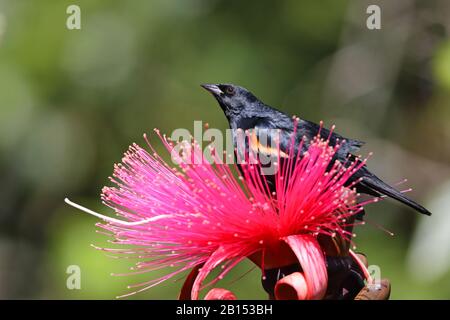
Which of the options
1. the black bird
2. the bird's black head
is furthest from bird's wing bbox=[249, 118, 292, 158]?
the bird's black head

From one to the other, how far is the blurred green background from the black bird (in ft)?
7.71

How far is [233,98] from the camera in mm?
2795

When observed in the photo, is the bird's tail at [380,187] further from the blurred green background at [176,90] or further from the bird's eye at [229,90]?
the blurred green background at [176,90]

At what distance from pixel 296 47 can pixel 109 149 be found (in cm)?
167

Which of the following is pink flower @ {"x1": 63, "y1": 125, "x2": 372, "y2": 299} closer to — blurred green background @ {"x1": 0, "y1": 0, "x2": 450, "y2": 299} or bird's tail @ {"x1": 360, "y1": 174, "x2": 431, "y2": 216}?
bird's tail @ {"x1": 360, "y1": 174, "x2": 431, "y2": 216}

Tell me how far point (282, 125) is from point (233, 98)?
32 cm

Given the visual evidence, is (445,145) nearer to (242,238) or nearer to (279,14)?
(279,14)

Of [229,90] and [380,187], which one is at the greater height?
[229,90]

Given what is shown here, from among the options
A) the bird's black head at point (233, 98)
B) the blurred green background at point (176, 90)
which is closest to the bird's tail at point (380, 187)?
the bird's black head at point (233, 98)

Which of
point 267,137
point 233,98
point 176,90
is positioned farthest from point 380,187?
point 176,90

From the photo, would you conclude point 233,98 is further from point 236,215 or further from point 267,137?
point 236,215

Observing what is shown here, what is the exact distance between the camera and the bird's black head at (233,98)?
2.78 metres

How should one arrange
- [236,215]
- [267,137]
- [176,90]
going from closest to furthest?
[236,215]
[267,137]
[176,90]

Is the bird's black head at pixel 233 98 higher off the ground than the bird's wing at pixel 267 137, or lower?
higher
